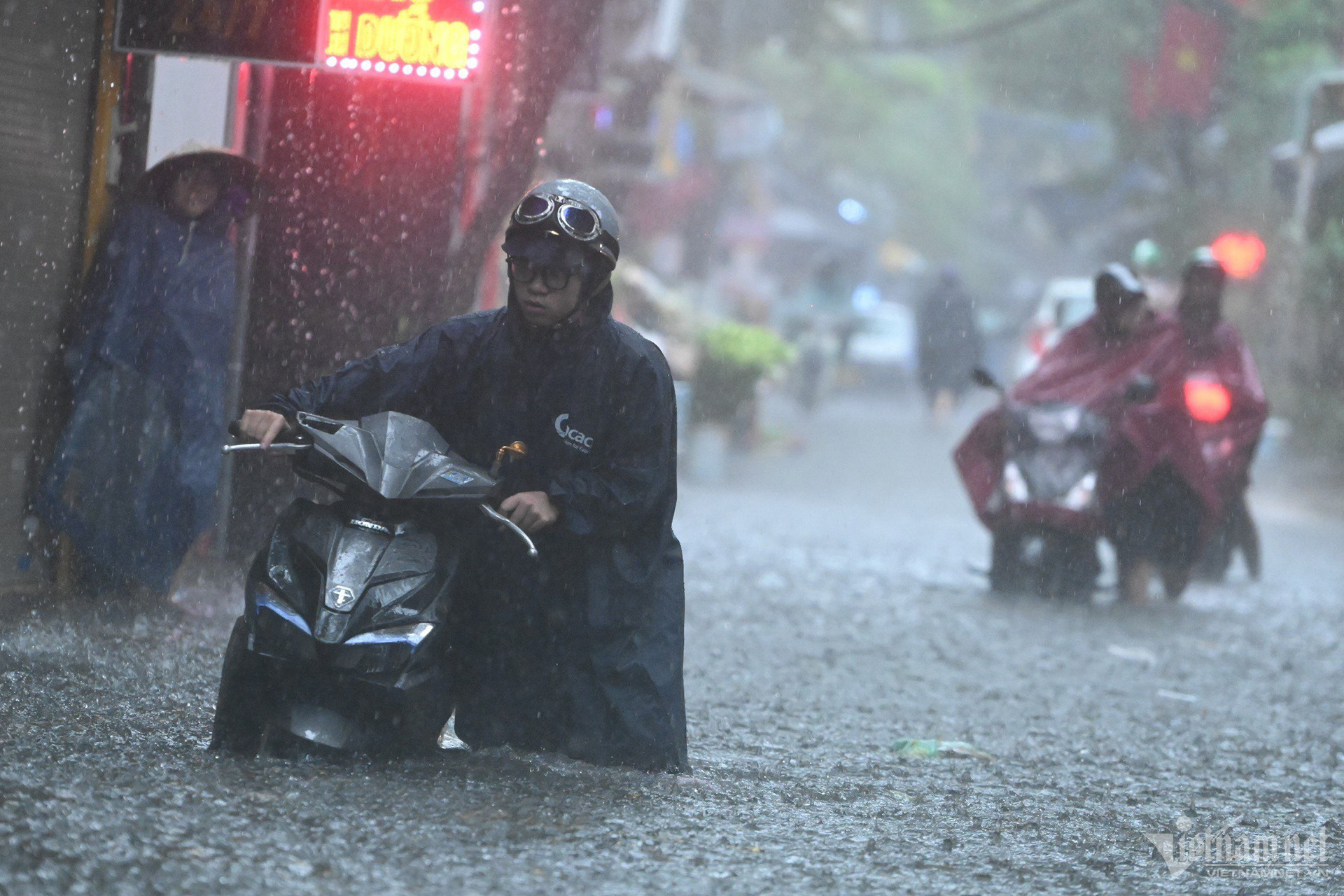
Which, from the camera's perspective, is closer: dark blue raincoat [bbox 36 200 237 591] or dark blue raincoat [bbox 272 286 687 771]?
dark blue raincoat [bbox 272 286 687 771]

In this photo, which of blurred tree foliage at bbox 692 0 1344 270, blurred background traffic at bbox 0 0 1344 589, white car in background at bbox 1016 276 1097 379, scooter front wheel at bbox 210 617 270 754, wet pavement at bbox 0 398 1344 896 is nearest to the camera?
wet pavement at bbox 0 398 1344 896

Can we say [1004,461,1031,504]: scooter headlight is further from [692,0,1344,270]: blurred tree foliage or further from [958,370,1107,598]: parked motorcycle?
[692,0,1344,270]: blurred tree foliage

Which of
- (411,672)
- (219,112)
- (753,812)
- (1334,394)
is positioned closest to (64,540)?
(219,112)

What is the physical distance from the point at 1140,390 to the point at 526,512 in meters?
5.88

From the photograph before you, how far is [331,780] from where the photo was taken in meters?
4.27

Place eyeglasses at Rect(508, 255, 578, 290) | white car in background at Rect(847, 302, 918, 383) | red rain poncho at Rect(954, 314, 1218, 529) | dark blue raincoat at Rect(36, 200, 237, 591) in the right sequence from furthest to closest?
white car in background at Rect(847, 302, 918, 383) < red rain poncho at Rect(954, 314, 1218, 529) < dark blue raincoat at Rect(36, 200, 237, 591) < eyeglasses at Rect(508, 255, 578, 290)

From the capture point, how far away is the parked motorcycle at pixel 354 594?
4.14m

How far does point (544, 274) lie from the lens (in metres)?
4.38

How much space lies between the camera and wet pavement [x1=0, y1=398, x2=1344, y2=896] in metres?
3.78

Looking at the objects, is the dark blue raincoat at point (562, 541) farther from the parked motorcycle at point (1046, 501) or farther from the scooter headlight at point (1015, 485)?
the scooter headlight at point (1015, 485)

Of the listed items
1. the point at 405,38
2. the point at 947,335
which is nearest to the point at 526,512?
the point at 405,38

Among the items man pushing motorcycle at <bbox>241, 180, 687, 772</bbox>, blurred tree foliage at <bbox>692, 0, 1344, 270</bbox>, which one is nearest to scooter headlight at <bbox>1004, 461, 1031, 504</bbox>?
man pushing motorcycle at <bbox>241, 180, 687, 772</bbox>

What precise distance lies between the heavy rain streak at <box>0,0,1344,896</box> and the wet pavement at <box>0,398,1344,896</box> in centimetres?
2

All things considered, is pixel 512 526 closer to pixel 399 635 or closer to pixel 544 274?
pixel 399 635
